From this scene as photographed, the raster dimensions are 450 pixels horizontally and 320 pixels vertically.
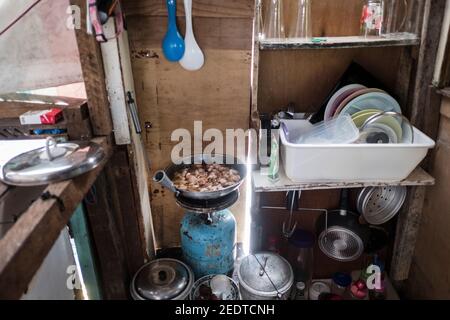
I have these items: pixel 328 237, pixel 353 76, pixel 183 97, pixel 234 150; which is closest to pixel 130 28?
pixel 183 97

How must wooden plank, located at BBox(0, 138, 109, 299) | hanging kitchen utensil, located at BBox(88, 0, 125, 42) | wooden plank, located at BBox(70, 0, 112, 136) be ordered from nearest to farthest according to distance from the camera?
1. wooden plank, located at BBox(0, 138, 109, 299)
2. hanging kitchen utensil, located at BBox(88, 0, 125, 42)
3. wooden plank, located at BBox(70, 0, 112, 136)

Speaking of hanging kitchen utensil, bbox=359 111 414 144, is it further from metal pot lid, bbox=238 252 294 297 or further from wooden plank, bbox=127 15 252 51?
metal pot lid, bbox=238 252 294 297

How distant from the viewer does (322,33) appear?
1.57m

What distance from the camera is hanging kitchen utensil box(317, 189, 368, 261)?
180 centimetres

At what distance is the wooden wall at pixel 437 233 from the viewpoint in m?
1.51

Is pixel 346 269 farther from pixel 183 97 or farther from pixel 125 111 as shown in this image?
pixel 125 111

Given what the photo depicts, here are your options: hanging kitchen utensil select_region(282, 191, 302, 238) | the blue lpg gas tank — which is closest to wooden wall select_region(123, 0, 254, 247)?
the blue lpg gas tank

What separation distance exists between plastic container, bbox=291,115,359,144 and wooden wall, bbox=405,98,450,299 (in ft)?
1.52

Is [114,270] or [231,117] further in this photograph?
[231,117]

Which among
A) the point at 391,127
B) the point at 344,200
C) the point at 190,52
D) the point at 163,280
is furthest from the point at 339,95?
the point at 163,280

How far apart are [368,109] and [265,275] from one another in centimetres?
91

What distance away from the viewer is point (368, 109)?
146 centimetres

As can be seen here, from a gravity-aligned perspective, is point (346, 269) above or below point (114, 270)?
below
